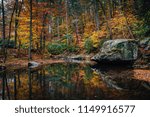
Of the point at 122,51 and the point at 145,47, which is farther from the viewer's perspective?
the point at 145,47

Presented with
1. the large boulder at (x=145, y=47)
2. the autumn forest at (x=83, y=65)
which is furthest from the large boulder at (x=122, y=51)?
the large boulder at (x=145, y=47)

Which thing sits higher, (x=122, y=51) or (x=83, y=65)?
(x=122, y=51)

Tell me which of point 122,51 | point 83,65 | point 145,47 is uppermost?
point 145,47

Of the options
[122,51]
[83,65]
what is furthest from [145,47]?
[83,65]

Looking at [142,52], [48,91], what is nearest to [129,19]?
→ [142,52]

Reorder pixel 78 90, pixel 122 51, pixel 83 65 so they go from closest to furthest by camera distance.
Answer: pixel 78 90 < pixel 122 51 < pixel 83 65

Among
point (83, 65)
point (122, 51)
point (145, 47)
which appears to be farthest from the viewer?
point (83, 65)

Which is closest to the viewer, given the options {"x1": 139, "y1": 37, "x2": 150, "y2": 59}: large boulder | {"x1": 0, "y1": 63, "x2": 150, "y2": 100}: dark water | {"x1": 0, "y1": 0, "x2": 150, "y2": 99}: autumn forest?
{"x1": 0, "y1": 63, "x2": 150, "y2": 100}: dark water

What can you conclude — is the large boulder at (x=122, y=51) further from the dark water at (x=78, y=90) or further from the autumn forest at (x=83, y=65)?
the dark water at (x=78, y=90)

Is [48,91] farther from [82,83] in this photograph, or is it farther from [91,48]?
[91,48]

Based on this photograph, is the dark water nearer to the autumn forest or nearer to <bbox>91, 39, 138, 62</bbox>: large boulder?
the autumn forest

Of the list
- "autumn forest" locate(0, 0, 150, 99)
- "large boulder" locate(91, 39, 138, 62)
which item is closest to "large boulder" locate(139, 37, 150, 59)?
"autumn forest" locate(0, 0, 150, 99)

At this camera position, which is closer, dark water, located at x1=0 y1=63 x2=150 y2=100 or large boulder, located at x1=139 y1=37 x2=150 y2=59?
dark water, located at x1=0 y1=63 x2=150 y2=100

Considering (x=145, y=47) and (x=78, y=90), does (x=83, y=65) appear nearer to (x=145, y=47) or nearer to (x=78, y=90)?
(x=145, y=47)
